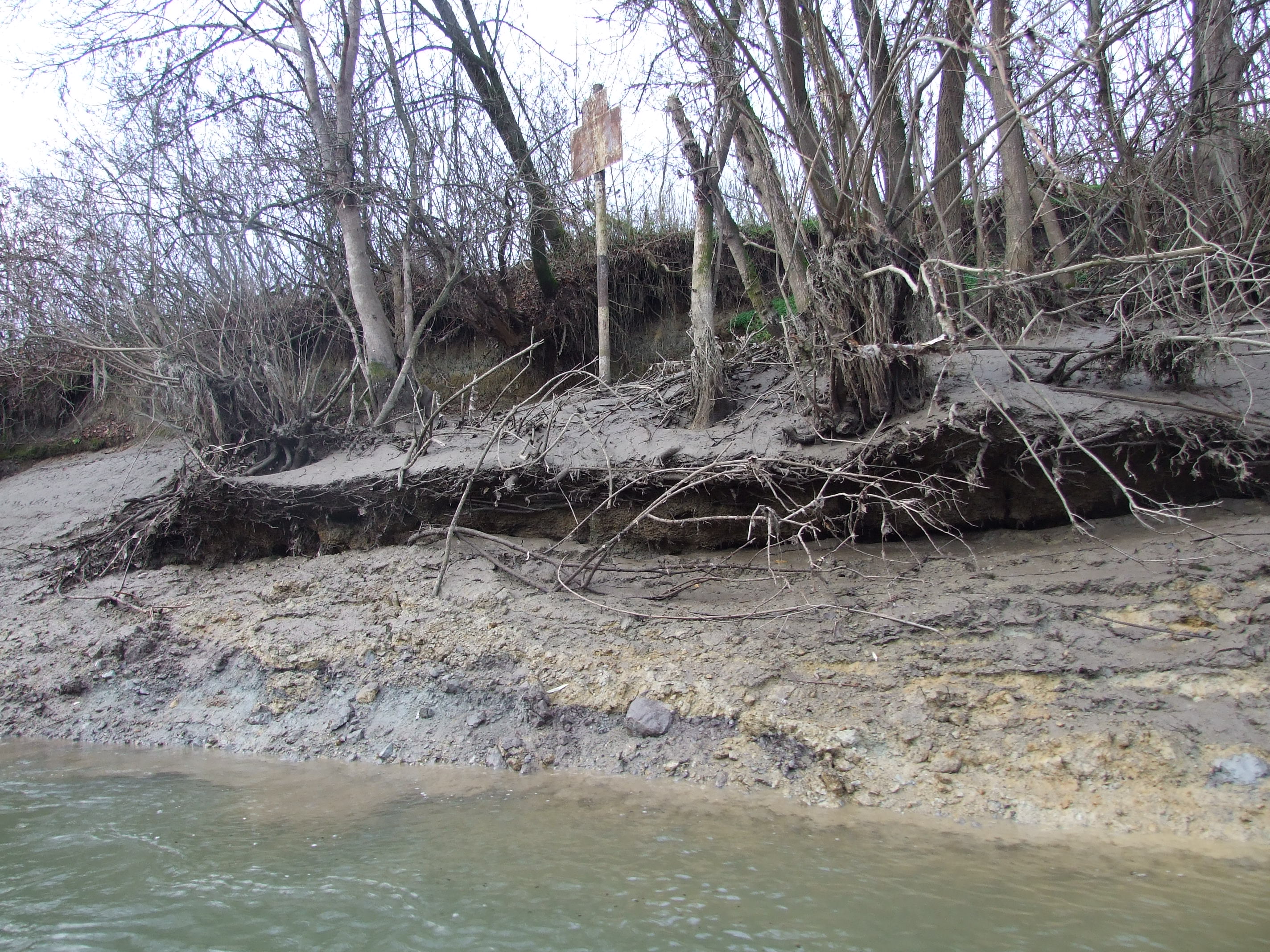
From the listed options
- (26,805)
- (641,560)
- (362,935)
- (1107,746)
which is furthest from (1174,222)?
(26,805)

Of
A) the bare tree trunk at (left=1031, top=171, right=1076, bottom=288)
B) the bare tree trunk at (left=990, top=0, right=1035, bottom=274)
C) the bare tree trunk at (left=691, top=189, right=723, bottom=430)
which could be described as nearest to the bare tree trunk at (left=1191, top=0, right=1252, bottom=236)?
the bare tree trunk at (left=1031, top=171, right=1076, bottom=288)

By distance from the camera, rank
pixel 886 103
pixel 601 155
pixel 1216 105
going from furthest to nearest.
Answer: pixel 601 155, pixel 1216 105, pixel 886 103

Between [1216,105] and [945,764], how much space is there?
4.67 metres

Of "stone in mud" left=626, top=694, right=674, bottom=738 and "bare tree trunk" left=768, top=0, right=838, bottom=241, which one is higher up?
"bare tree trunk" left=768, top=0, right=838, bottom=241

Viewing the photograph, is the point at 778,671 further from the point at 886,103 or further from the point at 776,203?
the point at 886,103

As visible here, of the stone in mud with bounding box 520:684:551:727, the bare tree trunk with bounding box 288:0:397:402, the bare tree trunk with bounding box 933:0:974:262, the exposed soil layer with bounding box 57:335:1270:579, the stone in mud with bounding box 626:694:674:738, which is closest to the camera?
the stone in mud with bounding box 626:694:674:738

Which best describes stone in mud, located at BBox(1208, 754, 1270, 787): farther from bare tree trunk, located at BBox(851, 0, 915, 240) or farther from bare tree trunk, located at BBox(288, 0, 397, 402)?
bare tree trunk, located at BBox(288, 0, 397, 402)

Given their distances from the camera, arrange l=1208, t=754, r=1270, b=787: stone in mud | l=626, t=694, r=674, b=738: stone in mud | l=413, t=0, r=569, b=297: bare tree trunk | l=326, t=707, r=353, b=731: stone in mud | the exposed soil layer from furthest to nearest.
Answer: l=413, t=0, r=569, b=297: bare tree trunk
l=326, t=707, r=353, b=731: stone in mud
the exposed soil layer
l=626, t=694, r=674, b=738: stone in mud
l=1208, t=754, r=1270, b=787: stone in mud

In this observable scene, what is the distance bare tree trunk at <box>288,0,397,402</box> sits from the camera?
24.7 ft

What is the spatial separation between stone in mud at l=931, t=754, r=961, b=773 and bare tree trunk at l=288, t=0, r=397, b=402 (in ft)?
19.2

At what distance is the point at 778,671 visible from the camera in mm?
3848

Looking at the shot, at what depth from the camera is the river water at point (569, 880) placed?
2213 millimetres

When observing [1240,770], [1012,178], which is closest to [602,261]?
[1012,178]

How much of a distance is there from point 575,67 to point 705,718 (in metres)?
7.48
